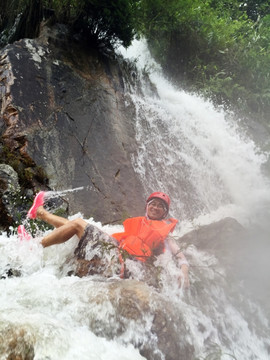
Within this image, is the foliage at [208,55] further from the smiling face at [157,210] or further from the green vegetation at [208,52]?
the smiling face at [157,210]

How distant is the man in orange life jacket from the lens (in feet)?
10.6

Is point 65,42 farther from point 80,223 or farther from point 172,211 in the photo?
point 80,223

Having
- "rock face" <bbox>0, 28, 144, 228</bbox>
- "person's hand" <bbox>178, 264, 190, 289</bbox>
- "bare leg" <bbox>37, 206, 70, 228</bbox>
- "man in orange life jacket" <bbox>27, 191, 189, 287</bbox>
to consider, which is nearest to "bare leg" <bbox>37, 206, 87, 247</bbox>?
"man in orange life jacket" <bbox>27, 191, 189, 287</bbox>

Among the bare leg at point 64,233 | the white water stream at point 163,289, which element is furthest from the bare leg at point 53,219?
the white water stream at point 163,289

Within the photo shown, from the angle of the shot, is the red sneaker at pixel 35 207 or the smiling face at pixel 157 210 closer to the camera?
the red sneaker at pixel 35 207

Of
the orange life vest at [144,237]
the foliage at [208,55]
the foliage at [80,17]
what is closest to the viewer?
the orange life vest at [144,237]

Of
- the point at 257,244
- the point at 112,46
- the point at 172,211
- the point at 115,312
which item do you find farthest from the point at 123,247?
the point at 112,46

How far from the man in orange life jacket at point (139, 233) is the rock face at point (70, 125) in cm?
138

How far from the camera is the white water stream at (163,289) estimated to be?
204 centimetres

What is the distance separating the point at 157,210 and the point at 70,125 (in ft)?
9.72

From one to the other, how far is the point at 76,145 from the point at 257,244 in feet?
11.9

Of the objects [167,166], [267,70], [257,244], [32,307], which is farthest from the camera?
[267,70]

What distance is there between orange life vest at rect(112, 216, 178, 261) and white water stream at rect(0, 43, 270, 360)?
21 centimetres

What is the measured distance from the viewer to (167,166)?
22.5ft
